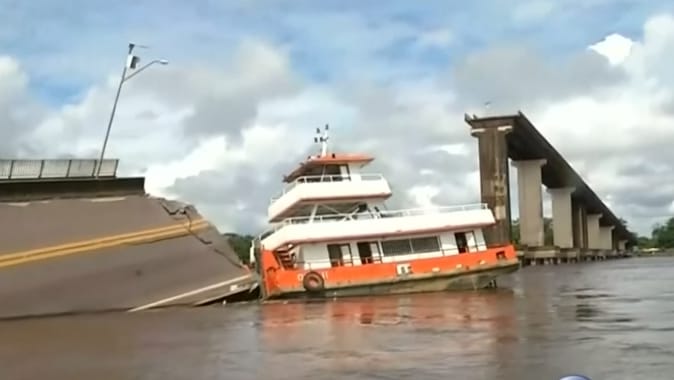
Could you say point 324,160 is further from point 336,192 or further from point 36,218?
point 36,218

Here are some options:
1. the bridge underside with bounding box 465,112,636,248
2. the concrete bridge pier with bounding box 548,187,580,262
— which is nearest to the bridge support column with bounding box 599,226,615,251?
the bridge underside with bounding box 465,112,636,248

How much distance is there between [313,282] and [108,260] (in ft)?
22.7

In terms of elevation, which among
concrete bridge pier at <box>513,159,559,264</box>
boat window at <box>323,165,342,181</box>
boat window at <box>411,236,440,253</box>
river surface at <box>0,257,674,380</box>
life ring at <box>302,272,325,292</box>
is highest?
concrete bridge pier at <box>513,159,559,264</box>

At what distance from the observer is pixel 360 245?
3300cm

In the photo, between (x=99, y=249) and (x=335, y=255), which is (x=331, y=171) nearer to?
(x=335, y=255)

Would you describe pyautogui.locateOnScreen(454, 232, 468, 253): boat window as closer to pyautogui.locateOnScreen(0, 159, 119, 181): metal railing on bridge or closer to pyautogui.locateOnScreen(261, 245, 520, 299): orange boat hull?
pyautogui.locateOnScreen(261, 245, 520, 299): orange boat hull

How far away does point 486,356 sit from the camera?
15.4 metres

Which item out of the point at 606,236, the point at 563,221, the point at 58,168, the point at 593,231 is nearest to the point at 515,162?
the point at 563,221

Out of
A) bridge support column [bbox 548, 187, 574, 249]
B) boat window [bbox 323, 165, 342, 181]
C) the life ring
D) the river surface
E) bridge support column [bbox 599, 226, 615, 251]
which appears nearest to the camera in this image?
the river surface

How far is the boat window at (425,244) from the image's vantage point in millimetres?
33344

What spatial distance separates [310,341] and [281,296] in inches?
532

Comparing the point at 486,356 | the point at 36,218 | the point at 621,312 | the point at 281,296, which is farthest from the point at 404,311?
the point at 36,218

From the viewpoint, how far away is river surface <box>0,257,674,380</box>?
47.3ft

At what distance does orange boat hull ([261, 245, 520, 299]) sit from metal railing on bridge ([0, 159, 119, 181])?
→ 6.42 metres
